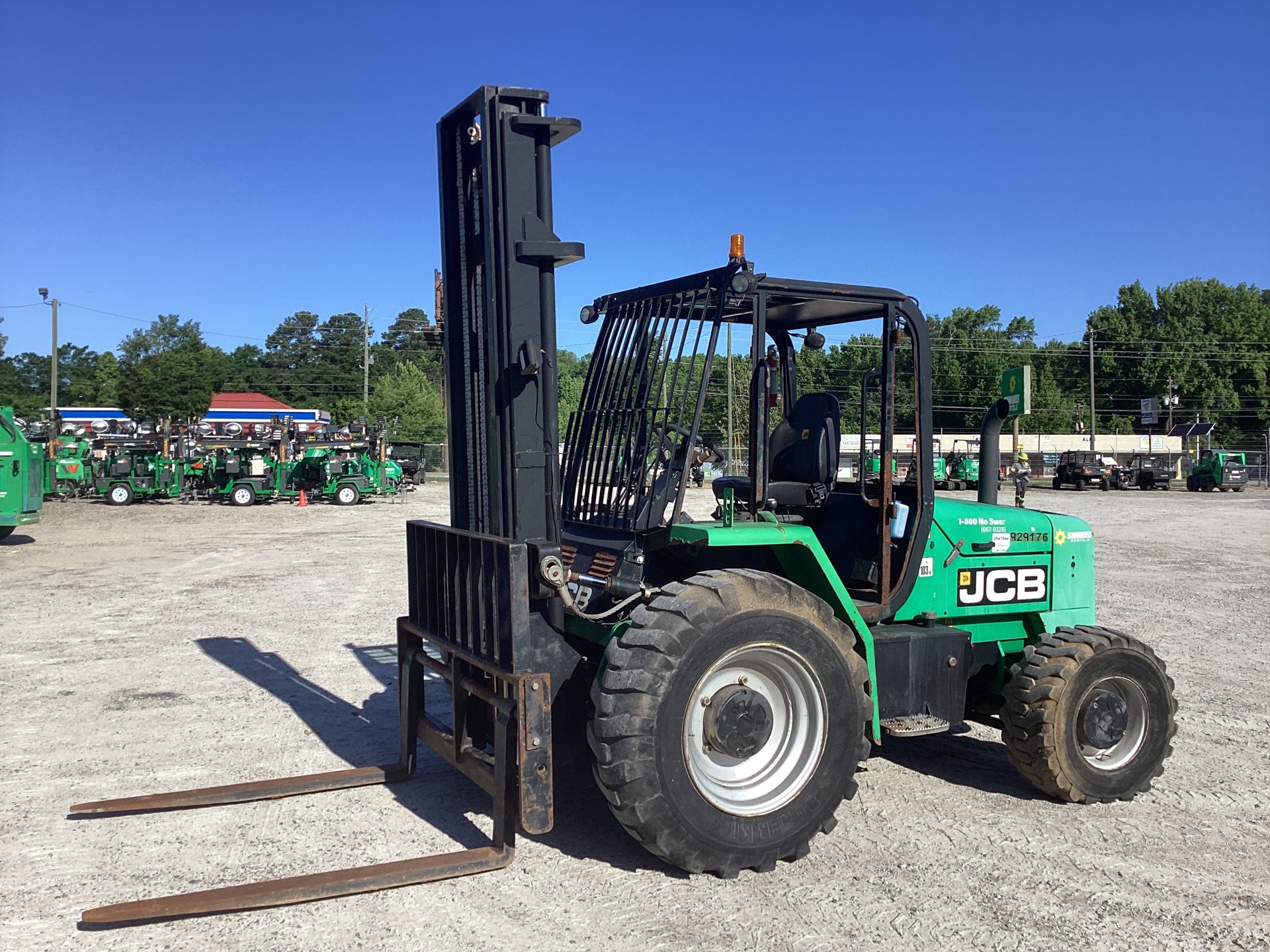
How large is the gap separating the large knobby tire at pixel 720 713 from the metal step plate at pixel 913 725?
0.59 metres

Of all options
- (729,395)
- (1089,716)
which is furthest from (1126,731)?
(729,395)

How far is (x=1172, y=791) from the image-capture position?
5754 millimetres

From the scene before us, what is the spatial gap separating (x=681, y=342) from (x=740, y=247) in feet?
1.70

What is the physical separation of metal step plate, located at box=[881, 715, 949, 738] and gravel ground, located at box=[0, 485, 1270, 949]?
0.45 meters

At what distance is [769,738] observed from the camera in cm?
470

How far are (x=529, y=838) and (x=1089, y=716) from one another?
3.06 metres

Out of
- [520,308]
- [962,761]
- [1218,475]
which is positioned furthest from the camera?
[1218,475]

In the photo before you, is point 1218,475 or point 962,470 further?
point 1218,475

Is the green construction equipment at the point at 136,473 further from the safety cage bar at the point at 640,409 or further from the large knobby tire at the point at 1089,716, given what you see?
the large knobby tire at the point at 1089,716

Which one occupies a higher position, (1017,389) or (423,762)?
(1017,389)

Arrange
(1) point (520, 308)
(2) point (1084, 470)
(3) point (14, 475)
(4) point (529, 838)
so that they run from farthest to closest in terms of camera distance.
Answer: (2) point (1084, 470) < (3) point (14, 475) < (4) point (529, 838) < (1) point (520, 308)

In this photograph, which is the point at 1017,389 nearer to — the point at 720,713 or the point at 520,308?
the point at 720,713

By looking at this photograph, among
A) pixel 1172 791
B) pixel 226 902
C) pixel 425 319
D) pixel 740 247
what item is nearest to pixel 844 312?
pixel 740 247

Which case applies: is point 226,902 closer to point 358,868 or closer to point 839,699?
point 358,868
